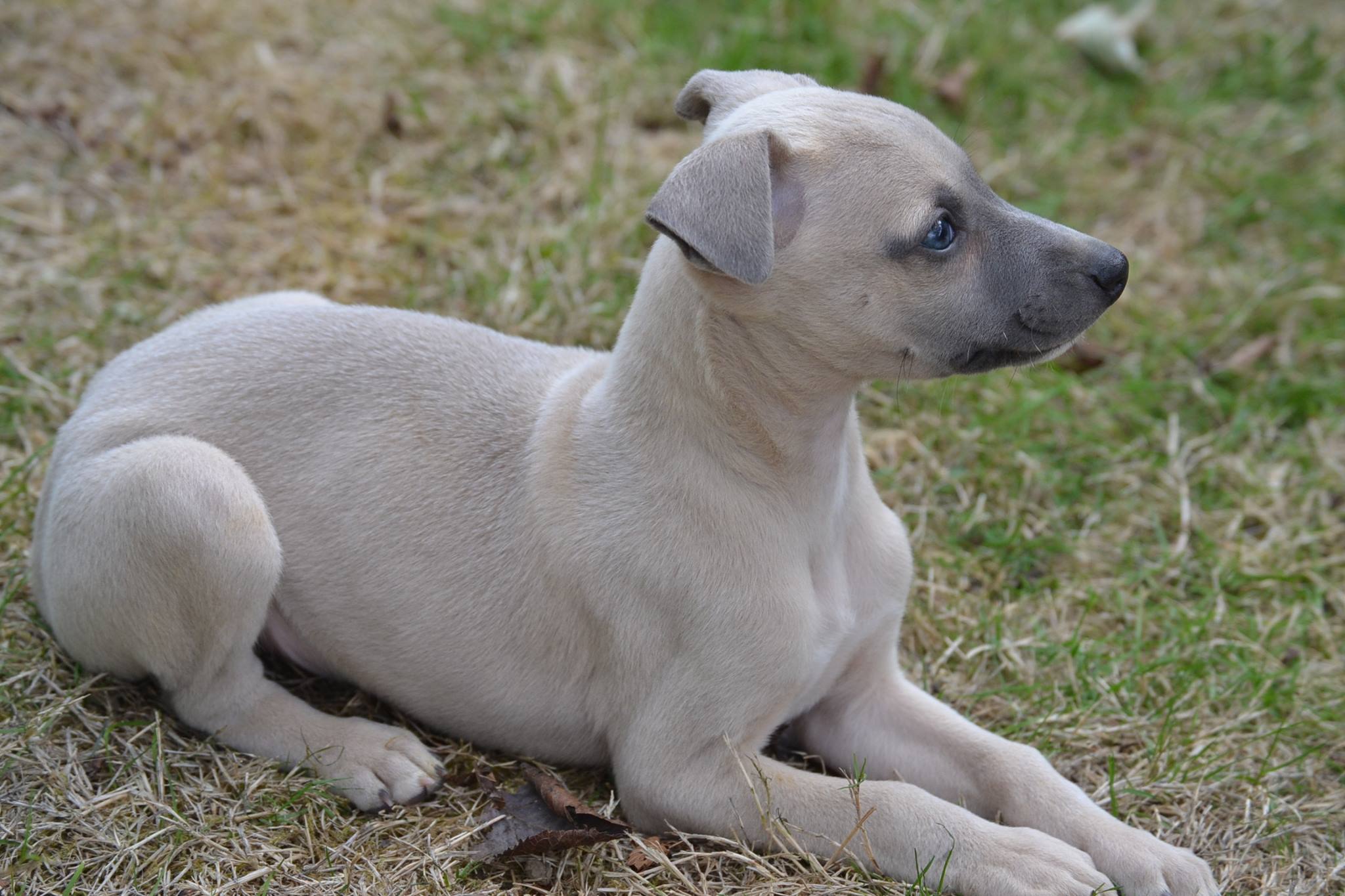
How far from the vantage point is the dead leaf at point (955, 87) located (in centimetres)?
748

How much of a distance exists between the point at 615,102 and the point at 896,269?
402 cm

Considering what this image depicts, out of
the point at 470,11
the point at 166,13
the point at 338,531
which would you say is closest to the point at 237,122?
the point at 166,13

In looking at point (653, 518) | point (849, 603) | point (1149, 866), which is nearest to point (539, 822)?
point (653, 518)

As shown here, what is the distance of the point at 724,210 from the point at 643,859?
1.82 m

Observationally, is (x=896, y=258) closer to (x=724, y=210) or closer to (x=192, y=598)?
(x=724, y=210)

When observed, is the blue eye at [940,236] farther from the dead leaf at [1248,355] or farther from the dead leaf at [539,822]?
the dead leaf at [1248,355]

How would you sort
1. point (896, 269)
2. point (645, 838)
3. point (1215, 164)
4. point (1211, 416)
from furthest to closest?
point (1215, 164), point (1211, 416), point (645, 838), point (896, 269)

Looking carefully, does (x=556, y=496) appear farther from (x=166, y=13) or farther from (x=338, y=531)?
(x=166, y=13)

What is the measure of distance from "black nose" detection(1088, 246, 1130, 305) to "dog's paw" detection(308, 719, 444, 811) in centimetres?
240

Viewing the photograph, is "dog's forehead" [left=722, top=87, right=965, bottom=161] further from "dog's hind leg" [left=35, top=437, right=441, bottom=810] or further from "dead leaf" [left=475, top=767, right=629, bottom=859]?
"dead leaf" [left=475, top=767, right=629, bottom=859]

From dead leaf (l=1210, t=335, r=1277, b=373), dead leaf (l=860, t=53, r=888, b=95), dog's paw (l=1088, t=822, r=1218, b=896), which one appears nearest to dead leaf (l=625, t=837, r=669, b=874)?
dog's paw (l=1088, t=822, r=1218, b=896)

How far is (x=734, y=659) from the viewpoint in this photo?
A: 3688 mm

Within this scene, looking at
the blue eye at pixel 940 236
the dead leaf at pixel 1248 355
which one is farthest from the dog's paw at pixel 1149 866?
the dead leaf at pixel 1248 355

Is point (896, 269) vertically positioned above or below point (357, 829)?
above
